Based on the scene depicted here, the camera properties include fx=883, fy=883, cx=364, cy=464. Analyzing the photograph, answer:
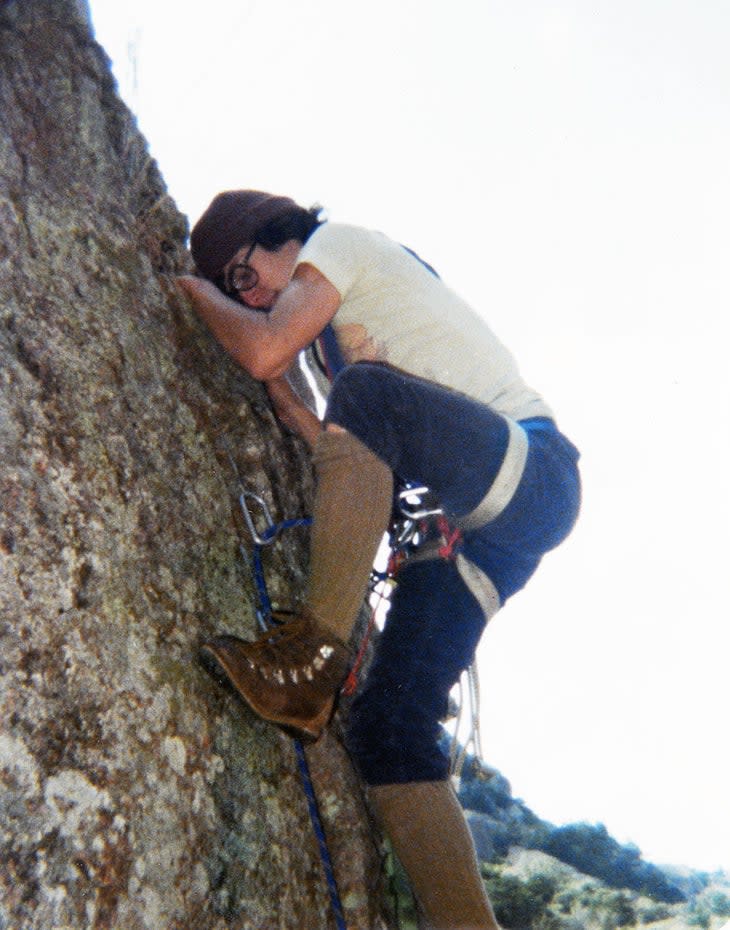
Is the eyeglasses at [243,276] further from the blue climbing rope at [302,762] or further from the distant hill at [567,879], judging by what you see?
the distant hill at [567,879]

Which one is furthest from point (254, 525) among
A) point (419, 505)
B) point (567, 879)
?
point (567, 879)

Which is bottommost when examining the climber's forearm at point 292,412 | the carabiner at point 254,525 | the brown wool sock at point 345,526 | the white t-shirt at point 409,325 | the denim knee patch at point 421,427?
the carabiner at point 254,525

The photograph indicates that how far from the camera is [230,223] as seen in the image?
12.8 ft

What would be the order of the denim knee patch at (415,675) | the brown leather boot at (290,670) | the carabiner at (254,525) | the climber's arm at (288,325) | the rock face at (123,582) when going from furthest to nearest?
the carabiner at (254,525) < the climber's arm at (288,325) < the denim knee patch at (415,675) < the brown leather boot at (290,670) < the rock face at (123,582)

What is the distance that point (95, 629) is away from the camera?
8.88 ft

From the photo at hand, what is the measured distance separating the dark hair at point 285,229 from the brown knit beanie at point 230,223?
0.05 ft

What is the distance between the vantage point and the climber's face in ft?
12.9

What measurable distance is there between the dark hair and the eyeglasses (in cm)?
6

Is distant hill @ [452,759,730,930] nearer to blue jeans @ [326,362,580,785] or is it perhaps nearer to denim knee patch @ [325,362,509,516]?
blue jeans @ [326,362,580,785]

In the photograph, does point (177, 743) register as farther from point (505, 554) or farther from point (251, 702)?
point (505, 554)

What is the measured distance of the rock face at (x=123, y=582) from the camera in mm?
2398

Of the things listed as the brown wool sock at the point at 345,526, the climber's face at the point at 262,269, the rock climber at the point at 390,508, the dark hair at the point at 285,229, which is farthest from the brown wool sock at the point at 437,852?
the dark hair at the point at 285,229

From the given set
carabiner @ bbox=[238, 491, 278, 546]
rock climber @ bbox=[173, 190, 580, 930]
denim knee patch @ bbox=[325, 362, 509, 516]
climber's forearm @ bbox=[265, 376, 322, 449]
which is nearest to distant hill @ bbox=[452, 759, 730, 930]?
climber's forearm @ bbox=[265, 376, 322, 449]

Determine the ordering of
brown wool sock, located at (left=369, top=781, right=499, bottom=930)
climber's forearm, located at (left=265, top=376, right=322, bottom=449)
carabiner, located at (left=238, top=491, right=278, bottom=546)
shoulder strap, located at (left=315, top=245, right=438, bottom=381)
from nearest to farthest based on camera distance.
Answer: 1. brown wool sock, located at (left=369, top=781, right=499, bottom=930)
2. carabiner, located at (left=238, top=491, right=278, bottom=546)
3. shoulder strap, located at (left=315, top=245, right=438, bottom=381)
4. climber's forearm, located at (left=265, top=376, right=322, bottom=449)
